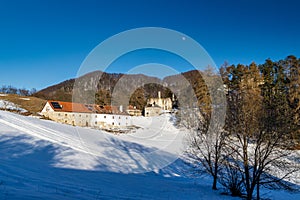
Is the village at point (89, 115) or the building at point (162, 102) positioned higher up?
the building at point (162, 102)

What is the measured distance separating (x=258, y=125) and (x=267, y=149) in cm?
107

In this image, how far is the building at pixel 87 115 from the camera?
42.4 meters

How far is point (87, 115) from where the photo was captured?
4394 centimetres

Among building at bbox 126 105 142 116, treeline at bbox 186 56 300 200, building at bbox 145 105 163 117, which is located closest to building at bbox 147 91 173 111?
building at bbox 145 105 163 117

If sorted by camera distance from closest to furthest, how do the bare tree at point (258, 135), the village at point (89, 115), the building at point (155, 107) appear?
the bare tree at point (258, 135)
the village at point (89, 115)
the building at point (155, 107)

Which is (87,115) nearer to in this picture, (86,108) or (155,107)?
(86,108)

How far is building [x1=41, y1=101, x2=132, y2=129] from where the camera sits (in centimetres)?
4244

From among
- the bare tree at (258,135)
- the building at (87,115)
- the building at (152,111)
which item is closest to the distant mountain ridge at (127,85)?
the building at (152,111)

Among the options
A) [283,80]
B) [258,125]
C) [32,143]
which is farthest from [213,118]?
[283,80]

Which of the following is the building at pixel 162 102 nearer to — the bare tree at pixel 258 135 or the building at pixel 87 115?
the building at pixel 87 115

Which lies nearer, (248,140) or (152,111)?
(248,140)

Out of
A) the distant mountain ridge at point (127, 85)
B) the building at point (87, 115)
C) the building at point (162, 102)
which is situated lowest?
Result: the building at point (87, 115)

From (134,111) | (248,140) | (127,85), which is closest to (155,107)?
(134,111)

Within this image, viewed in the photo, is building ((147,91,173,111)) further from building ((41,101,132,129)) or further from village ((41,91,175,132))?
building ((41,101,132,129))
